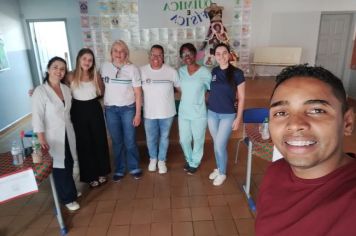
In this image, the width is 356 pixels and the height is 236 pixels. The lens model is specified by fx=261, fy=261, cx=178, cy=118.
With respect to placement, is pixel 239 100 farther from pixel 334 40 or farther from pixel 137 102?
pixel 334 40

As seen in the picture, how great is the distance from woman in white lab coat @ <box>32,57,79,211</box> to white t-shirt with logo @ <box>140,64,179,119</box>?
0.70m

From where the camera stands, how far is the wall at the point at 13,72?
4516 mm

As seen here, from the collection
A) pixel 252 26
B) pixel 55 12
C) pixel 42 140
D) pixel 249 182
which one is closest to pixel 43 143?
pixel 42 140

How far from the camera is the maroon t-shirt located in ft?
2.05

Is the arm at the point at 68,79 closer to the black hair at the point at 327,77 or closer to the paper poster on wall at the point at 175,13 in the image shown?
the black hair at the point at 327,77

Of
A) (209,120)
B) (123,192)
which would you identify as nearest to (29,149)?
(123,192)

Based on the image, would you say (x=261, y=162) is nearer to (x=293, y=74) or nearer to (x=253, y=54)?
(x=293, y=74)

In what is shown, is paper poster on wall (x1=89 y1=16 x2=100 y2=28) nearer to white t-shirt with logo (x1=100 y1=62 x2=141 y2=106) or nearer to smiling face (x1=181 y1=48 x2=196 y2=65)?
white t-shirt with logo (x1=100 y1=62 x2=141 y2=106)

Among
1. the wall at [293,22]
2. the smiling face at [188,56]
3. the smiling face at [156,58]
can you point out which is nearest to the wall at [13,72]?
the smiling face at [156,58]

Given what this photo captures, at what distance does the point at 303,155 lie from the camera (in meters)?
0.69

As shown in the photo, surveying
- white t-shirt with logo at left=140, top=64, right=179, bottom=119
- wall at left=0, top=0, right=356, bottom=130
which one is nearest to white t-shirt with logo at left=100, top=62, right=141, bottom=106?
white t-shirt with logo at left=140, top=64, right=179, bottom=119

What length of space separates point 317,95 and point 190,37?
5.19m

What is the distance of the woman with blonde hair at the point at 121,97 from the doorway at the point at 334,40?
16.9 feet

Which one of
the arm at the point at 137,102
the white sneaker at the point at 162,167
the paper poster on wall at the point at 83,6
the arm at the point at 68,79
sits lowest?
the white sneaker at the point at 162,167
